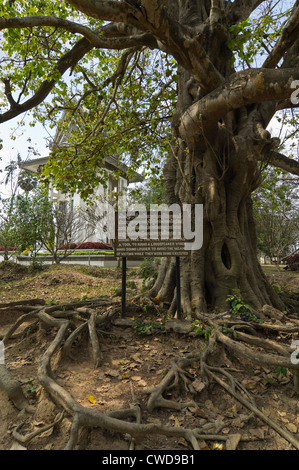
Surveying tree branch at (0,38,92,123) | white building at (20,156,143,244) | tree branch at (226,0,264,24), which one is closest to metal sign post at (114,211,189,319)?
tree branch at (0,38,92,123)

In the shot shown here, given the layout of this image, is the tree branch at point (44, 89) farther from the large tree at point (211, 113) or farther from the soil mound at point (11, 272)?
the soil mound at point (11, 272)

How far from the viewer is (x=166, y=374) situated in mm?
3473

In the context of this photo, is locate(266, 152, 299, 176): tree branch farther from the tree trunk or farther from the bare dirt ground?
the bare dirt ground

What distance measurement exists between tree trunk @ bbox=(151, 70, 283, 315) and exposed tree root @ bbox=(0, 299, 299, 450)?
2.51 ft

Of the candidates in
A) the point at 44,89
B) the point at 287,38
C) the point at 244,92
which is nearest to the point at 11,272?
the point at 44,89

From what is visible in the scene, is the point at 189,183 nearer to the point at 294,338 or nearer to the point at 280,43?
the point at 280,43

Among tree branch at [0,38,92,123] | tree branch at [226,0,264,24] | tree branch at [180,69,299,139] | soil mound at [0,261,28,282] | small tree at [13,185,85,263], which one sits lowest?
soil mound at [0,261,28,282]

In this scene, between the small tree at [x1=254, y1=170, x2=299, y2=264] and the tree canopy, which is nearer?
the tree canopy

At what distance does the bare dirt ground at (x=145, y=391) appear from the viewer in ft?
8.45

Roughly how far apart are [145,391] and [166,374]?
15.8 inches

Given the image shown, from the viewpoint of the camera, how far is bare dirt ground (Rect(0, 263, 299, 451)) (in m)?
2.58

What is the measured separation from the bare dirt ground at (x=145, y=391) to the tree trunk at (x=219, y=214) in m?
1.01

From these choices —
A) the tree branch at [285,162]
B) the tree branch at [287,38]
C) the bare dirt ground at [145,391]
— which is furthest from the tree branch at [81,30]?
the bare dirt ground at [145,391]

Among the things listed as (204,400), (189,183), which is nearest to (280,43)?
(189,183)
